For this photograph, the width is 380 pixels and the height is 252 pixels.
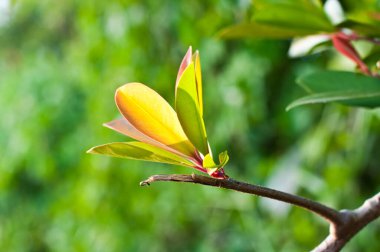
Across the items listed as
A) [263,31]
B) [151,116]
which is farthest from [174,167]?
[151,116]

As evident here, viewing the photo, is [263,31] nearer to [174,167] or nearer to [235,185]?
[235,185]

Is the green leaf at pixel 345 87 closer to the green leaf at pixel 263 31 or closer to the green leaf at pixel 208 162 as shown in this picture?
the green leaf at pixel 263 31

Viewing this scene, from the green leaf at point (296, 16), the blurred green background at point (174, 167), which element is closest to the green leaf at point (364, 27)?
the green leaf at point (296, 16)

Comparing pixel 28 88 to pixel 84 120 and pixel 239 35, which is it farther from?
pixel 239 35

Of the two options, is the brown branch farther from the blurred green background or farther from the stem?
the blurred green background

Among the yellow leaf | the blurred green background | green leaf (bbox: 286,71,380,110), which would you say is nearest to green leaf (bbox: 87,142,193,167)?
the yellow leaf

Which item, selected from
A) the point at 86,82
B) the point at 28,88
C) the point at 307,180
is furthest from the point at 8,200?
the point at 307,180
